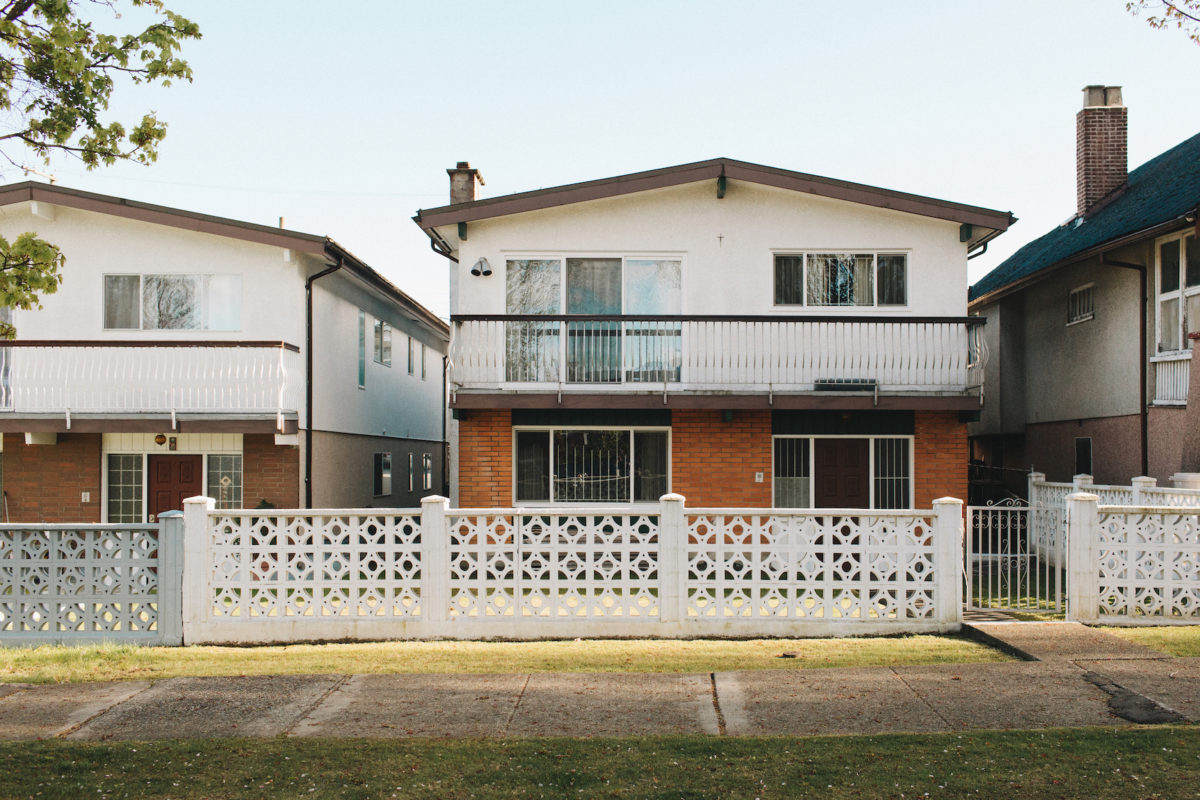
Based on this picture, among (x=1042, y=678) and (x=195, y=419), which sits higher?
(x=195, y=419)

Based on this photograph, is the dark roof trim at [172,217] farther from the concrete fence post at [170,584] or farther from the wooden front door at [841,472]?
the wooden front door at [841,472]

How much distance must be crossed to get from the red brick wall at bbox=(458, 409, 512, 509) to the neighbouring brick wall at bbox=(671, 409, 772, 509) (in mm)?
2791

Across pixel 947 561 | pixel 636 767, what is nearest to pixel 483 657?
pixel 636 767

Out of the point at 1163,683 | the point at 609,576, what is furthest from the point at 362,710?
the point at 1163,683

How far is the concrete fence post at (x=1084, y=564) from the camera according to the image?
9828 millimetres

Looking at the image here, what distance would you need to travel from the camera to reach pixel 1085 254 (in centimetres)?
1784

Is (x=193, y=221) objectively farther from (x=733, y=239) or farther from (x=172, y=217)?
(x=733, y=239)

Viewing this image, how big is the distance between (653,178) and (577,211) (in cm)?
141

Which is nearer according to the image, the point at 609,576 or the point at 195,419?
the point at 609,576

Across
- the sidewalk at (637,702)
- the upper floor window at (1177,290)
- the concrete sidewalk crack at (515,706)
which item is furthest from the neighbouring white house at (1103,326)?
the concrete sidewalk crack at (515,706)

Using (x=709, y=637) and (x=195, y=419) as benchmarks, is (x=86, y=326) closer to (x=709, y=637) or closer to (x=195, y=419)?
(x=195, y=419)

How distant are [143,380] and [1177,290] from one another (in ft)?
56.5

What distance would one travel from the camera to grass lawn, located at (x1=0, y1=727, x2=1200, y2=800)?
5.45 m

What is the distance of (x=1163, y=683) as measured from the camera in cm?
761
